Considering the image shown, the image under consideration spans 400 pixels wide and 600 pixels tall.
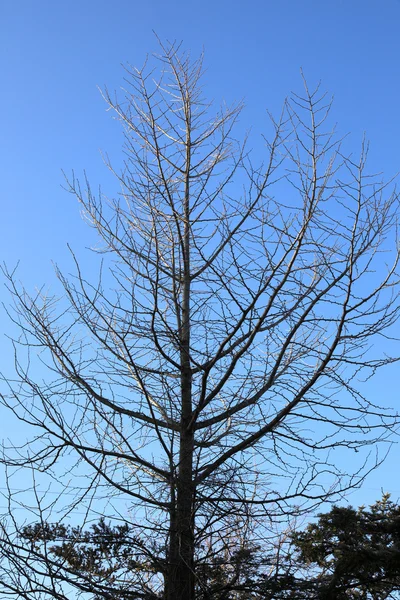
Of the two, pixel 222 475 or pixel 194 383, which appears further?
pixel 194 383

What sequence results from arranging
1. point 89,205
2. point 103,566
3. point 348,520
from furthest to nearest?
point 348,520 < point 89,205 < point 103,566

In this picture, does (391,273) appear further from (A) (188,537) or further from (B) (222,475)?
(A) (188,537)

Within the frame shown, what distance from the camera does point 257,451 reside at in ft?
17.1

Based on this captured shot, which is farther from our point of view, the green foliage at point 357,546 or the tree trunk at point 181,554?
the green foliage at point 357,546

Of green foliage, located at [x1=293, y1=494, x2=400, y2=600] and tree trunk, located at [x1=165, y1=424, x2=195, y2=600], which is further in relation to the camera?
green foliage, located at [x1=293, y1=494, x2=400, y2=600]

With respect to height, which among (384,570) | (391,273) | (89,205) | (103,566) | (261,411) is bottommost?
(103,566)

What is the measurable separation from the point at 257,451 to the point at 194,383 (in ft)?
2.55

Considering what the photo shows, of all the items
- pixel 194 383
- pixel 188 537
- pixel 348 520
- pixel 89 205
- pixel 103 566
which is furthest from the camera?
pixel 348 520

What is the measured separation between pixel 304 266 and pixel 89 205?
211 cm

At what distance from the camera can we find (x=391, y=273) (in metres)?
4.93

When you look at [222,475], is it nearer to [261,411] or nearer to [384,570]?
[261,411]

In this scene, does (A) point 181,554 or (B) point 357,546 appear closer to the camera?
(A) point 181,554

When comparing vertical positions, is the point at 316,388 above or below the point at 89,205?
below

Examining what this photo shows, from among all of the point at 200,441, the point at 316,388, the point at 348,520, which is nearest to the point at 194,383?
the point at 200,441
